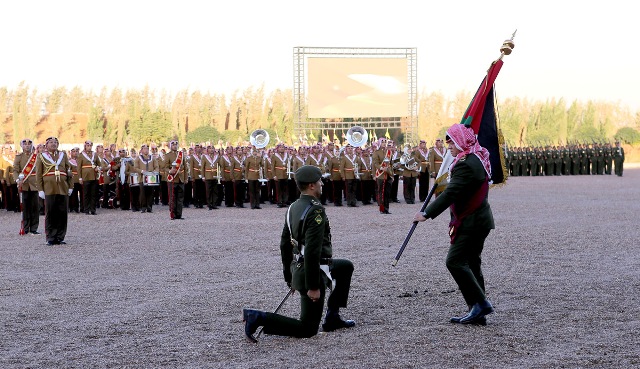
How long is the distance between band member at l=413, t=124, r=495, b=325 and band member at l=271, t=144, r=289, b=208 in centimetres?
1951

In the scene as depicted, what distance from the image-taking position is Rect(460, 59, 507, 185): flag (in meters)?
9.55

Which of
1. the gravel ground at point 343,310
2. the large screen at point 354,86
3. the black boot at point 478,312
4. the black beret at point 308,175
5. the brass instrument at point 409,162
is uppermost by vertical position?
the large screen at point 354,86

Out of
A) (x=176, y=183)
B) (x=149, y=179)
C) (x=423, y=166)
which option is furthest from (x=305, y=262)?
(x=423, y=166)

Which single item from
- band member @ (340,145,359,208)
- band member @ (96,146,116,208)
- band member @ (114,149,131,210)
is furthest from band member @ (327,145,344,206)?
band member @ (96,146,116,208)

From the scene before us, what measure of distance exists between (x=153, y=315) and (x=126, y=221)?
43.6 feet

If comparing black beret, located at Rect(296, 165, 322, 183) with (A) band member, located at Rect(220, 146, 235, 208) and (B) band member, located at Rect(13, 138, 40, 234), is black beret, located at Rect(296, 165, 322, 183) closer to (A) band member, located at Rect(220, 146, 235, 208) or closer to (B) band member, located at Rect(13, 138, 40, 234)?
(B) band member, located at Rect(13, 138, 40, 234)

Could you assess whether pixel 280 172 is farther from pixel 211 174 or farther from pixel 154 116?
pixel 154 116

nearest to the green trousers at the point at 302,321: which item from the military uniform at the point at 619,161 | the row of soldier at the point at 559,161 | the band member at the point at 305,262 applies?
the band member at the point at 305,262

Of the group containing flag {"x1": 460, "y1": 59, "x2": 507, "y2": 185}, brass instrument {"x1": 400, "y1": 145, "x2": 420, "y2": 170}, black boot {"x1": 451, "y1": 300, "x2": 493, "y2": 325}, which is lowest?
black boot {"x1": 451, "y1": 300, "x2": 493, "y2": 325}

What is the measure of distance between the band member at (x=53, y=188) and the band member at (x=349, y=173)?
11.8 m

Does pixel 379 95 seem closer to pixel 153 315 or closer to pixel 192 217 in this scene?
pixel 192 217

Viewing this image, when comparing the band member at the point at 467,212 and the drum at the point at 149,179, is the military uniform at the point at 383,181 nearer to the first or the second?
the drum at the point at 149,179

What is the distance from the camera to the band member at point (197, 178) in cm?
2742

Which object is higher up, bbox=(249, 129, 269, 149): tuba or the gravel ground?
bbox=(249, 129, 269, 149): tuba
